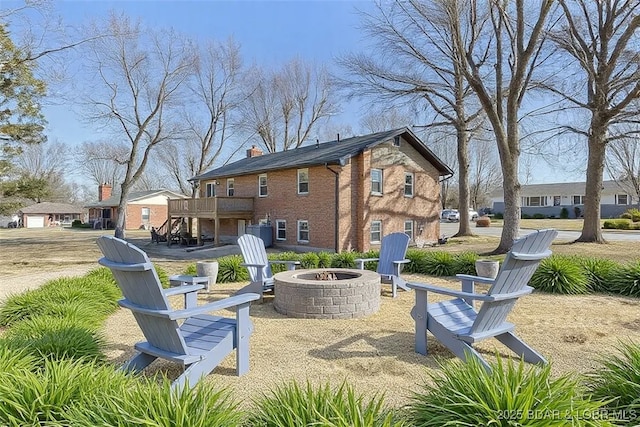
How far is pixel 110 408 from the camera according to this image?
84.7 inches

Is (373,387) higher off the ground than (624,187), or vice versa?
(624,187)

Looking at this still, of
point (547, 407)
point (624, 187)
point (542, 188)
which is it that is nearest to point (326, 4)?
point (547, 407)

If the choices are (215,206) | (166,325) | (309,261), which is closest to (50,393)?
(166,325)

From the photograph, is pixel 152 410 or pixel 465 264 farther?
pixel 465 264

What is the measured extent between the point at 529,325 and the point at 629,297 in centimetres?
330

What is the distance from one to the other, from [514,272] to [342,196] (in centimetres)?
1344

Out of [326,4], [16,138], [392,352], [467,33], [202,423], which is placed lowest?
[392,352]

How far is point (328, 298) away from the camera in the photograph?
579 centimetres

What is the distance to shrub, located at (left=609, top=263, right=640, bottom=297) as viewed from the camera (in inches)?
291

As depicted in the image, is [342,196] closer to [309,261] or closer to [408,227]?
[408,227]

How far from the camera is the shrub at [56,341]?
350cm

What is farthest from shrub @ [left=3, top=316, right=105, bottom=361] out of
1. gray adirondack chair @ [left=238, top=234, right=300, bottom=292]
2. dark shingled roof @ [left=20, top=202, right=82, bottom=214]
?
dark shingled roof @ [left=20, top=202, right=82, bottom=214]

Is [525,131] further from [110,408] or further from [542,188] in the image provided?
[542,188]

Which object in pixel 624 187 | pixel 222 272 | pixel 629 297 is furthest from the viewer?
pixel 624 187
